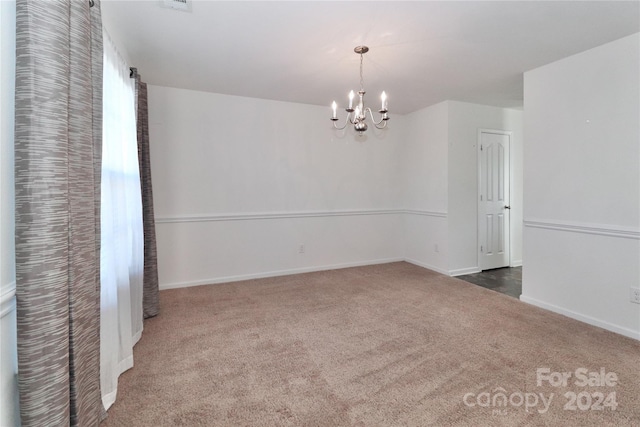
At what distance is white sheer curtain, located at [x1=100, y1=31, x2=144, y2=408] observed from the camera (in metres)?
1.74

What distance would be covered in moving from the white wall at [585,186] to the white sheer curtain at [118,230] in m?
3.78

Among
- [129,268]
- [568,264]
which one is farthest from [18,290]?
[568,264]

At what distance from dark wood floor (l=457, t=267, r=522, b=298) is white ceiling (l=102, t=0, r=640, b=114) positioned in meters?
2.46

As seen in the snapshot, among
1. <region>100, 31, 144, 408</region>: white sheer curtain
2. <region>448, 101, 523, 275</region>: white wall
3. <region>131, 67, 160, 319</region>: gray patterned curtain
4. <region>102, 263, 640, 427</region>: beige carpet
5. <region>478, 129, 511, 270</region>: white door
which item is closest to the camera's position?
<region>102, 263, 640, 427</region>: beige carpet

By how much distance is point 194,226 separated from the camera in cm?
387

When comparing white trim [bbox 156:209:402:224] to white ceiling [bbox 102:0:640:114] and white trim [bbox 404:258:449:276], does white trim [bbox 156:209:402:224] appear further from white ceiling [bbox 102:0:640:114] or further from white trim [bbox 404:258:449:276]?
white ceiling [bbox 102:0:640:114]

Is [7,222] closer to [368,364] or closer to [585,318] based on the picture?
[368,364]

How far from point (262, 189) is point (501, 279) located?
3535 millimetres

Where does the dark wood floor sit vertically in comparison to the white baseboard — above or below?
below

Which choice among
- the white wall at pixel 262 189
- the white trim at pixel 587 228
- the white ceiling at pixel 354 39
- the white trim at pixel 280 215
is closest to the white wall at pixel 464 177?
the white trim at pixel 280 215

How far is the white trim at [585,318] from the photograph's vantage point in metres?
2.46

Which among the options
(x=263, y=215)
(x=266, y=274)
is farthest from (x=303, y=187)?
(x=266, y=274)

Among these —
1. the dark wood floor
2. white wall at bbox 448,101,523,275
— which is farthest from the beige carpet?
white wall at bbox 448,101,523,275

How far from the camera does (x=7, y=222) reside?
1.02 metres
